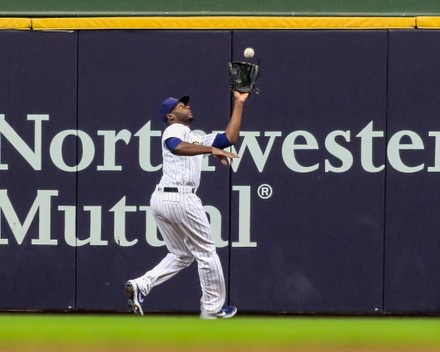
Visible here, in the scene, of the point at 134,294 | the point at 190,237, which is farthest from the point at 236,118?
the point at 134,294

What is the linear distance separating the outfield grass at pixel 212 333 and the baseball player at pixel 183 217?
1.08ft

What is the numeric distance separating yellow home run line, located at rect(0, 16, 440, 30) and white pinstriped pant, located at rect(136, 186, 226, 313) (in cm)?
189

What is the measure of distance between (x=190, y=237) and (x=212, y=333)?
80 centimetres

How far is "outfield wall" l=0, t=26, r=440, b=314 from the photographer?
11984 mm

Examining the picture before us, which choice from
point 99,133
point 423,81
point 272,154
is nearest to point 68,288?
point 99,133

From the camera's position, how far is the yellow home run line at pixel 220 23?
11.9 metres

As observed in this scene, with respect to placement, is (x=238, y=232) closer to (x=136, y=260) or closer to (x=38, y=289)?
(x=136, y=260)

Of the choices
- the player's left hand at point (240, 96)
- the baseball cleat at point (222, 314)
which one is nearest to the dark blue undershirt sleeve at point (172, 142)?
the player's left hand at point (240, 96)

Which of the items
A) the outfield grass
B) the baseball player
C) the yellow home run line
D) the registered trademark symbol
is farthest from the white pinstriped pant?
the yellow home run line

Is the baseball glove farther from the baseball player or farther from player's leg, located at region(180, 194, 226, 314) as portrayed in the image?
player's leg, located at region(180, 194, 226, 314)

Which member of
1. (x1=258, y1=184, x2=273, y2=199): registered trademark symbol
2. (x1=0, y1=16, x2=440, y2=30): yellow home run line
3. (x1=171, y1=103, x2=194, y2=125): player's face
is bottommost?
(x1=258, y1=184, x2=273, y2=199): registered trademark symbol

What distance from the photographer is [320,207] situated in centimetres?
1209

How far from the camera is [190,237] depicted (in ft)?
35.3

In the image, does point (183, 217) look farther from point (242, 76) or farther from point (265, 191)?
point (265, 191)
